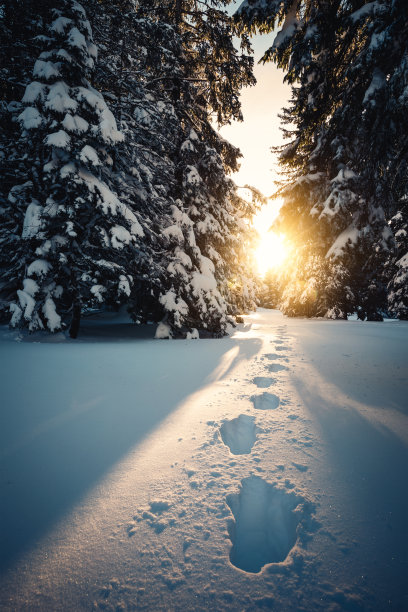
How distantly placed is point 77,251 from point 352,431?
6.14m

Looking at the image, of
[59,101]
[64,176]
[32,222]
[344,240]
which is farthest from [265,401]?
[344,240]

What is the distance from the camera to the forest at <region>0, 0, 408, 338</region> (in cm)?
412

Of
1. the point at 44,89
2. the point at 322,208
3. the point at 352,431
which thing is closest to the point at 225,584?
the point at 352,431

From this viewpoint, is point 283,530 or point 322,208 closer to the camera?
point 283,530

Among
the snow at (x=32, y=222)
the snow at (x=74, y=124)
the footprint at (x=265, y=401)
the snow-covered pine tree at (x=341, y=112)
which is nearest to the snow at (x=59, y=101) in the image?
the snow at (x=74, y=124)

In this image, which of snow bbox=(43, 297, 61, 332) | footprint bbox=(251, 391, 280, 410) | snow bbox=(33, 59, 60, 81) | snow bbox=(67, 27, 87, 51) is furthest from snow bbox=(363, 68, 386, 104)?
snow bbox=(43, 297, 61, 332)

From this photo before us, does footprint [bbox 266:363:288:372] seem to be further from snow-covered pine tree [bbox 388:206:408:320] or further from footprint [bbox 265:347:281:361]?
snow-covered pine tree [bbox 388:206:408:320]

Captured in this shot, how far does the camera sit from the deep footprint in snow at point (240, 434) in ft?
6.78

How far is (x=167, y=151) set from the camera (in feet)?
26.4

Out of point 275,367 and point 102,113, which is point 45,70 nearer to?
point 102,113

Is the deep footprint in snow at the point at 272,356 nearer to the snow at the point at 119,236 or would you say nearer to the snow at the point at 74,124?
the snow at the point at 119,236

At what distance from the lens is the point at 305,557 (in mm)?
1174

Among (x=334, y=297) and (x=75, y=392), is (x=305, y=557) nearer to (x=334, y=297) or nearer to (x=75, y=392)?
(x=75, y=392)

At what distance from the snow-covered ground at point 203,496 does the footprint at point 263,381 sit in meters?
0.18
